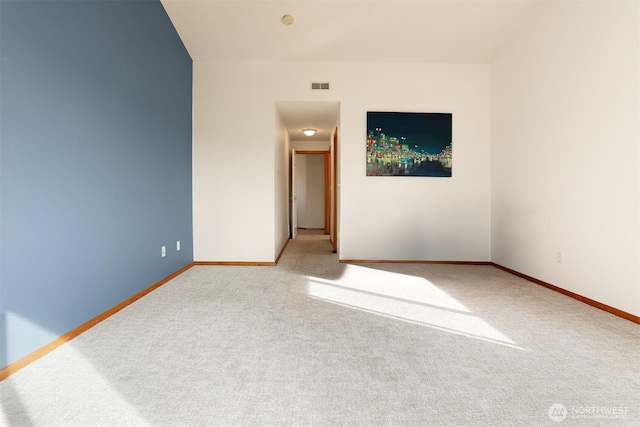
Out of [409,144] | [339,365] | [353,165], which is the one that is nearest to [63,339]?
[339,365]

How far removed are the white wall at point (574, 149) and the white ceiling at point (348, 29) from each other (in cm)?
46

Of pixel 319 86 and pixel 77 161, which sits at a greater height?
pixel 319 86

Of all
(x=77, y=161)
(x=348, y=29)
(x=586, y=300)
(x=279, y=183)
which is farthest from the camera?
(x=279, y=183)

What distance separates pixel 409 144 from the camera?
4664 mm

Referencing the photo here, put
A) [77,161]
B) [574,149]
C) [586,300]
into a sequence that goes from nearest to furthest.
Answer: [77,161] → [586,300] → [574,149]

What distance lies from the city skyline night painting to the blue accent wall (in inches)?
111

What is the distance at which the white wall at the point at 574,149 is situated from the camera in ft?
8.41

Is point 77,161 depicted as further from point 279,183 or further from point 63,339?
point 279,183

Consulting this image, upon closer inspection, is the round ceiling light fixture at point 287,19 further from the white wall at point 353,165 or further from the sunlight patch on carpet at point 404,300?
the sunlight patch on carpet at point 404,300

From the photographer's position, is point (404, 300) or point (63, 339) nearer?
point (63, 339)

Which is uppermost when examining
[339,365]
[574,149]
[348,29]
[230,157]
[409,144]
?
[348,29]

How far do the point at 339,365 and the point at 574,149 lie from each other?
3.11 m

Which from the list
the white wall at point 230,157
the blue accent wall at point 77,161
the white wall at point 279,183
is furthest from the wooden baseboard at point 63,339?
the white wall at point 279,183

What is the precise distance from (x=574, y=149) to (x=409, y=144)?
2003mm
